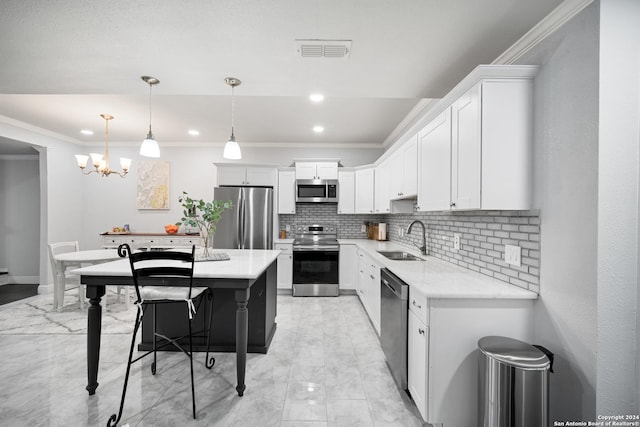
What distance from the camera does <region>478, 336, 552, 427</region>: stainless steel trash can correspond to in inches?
52.7

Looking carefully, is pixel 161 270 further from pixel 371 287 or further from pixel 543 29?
pixel 543 29

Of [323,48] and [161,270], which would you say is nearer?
[161,270]

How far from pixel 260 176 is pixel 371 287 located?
2.74m

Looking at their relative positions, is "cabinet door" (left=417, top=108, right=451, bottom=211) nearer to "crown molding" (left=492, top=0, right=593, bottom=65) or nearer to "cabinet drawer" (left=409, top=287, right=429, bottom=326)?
"crown molding" (left=492, top=0, right=593, bottom=65)

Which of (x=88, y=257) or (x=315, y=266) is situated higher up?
(x=88, y=257)

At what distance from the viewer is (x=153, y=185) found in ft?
18.2

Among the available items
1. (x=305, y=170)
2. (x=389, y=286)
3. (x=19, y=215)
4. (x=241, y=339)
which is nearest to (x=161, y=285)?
(x=241, y=339)

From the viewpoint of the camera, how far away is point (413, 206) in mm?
3664

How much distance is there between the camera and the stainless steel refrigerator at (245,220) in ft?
15.1

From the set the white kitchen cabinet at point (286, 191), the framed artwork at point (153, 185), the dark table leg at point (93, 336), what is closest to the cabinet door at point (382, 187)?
the white kitchen cabinet at point (286, 191)

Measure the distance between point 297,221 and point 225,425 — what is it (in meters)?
3.82

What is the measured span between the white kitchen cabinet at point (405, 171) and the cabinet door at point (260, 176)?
2.15m

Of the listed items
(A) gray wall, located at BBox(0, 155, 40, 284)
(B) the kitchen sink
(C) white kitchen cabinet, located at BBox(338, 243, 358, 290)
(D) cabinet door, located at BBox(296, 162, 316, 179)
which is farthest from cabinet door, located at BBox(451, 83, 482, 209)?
(A) gray wall, located at BBox(0, 155, 40, 284)

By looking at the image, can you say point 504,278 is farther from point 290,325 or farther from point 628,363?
point 290,325
